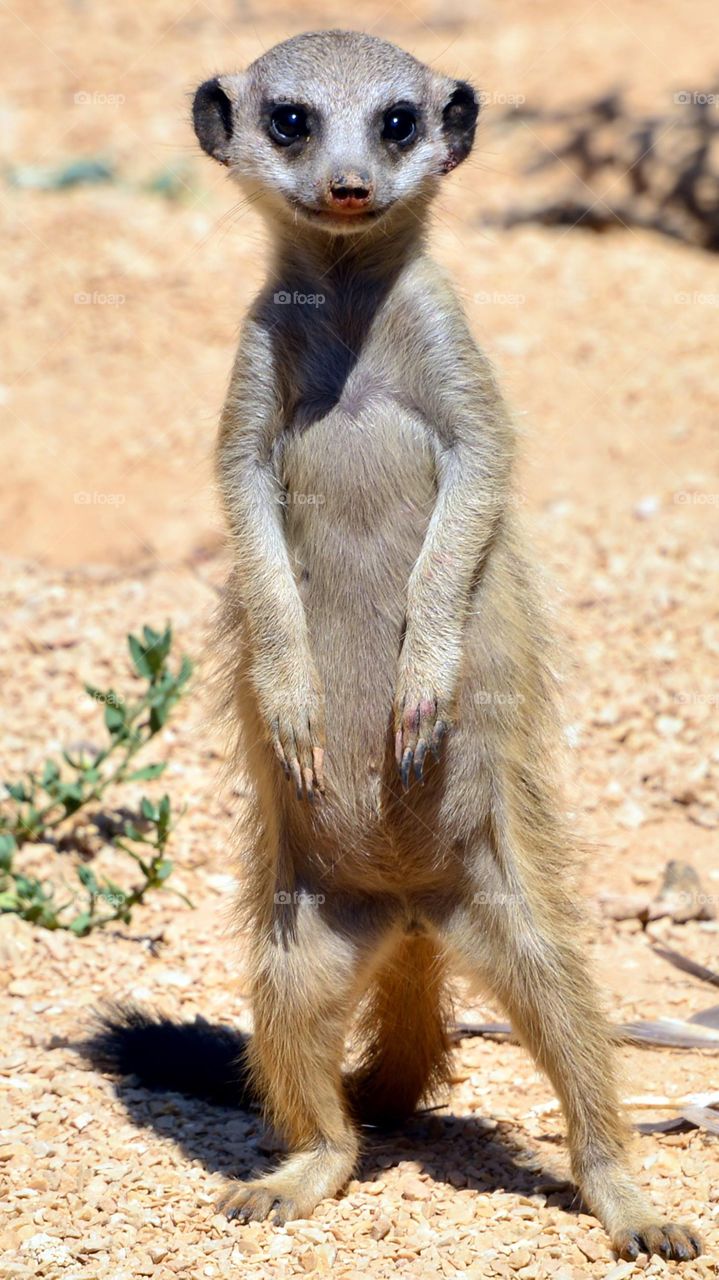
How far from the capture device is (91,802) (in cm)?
484

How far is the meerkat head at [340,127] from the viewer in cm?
322

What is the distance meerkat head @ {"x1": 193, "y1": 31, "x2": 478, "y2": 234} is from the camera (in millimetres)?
3221

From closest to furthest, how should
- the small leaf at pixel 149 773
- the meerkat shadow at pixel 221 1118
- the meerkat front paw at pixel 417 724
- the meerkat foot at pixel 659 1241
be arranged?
the meerkat foot at pixel 659 1241 → the meerkat front paw at pixel 417 724 → the meerkat shadow at pixel 221 1118 → the small leaf at pixel 149 773

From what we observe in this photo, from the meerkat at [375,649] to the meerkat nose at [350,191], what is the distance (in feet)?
0.24

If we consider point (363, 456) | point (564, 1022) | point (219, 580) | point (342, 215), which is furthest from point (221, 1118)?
point (219, 580)

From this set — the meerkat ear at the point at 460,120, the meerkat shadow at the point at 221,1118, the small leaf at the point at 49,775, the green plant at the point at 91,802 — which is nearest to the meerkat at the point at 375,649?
the meerkat ear at the point at 460,120

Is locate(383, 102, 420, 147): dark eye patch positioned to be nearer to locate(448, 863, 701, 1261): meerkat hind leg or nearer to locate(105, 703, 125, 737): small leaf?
locate(448, 863, 701, 1261): meerkat hind leg

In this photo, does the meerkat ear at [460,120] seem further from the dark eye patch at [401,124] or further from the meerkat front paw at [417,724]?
the meerkat front paw at [417,724]

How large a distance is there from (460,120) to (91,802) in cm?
236

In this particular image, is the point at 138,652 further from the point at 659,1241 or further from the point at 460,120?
the point at 659,1241

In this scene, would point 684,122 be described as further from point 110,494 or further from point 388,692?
point 388,692

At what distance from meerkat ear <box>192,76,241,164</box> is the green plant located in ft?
4.32

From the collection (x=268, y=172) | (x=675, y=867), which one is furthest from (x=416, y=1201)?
(x=268, y=172)

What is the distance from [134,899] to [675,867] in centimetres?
156
